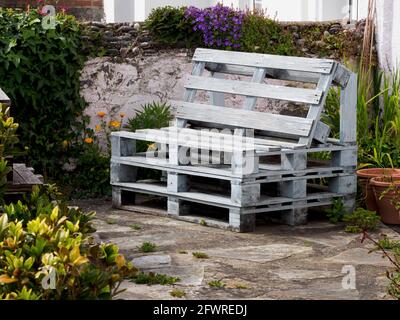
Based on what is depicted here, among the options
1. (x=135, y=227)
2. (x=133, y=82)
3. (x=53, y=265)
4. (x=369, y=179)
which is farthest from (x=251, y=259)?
(x=133, y=82)

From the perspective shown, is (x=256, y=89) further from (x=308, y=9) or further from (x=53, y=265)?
(x=53, y=265)

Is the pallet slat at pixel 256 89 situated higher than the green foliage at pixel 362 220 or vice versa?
the pallet slat at pixel 256 89

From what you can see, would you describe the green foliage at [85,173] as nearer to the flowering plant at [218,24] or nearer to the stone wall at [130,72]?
the stone wall at [130,72]

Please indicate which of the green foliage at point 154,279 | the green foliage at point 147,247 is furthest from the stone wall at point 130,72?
the green foliage at point 154,279

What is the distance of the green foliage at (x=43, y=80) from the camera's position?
7.27 metres

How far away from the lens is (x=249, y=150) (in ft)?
20.3

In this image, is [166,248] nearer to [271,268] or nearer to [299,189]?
[271,268]

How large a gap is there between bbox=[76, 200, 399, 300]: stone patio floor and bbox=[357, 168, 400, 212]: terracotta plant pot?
1.37ft

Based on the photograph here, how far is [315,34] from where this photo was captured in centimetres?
838

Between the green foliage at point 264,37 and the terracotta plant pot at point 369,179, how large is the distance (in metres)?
1.60

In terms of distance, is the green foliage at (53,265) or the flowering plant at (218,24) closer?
the green foliage at (53,265)

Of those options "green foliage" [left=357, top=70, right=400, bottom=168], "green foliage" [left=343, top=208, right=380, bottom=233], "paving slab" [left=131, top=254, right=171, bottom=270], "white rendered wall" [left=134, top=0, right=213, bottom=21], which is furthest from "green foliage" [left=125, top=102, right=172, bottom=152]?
"paving slab" [left=131, top=254, right=171, bottom=270]

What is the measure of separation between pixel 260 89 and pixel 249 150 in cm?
86
